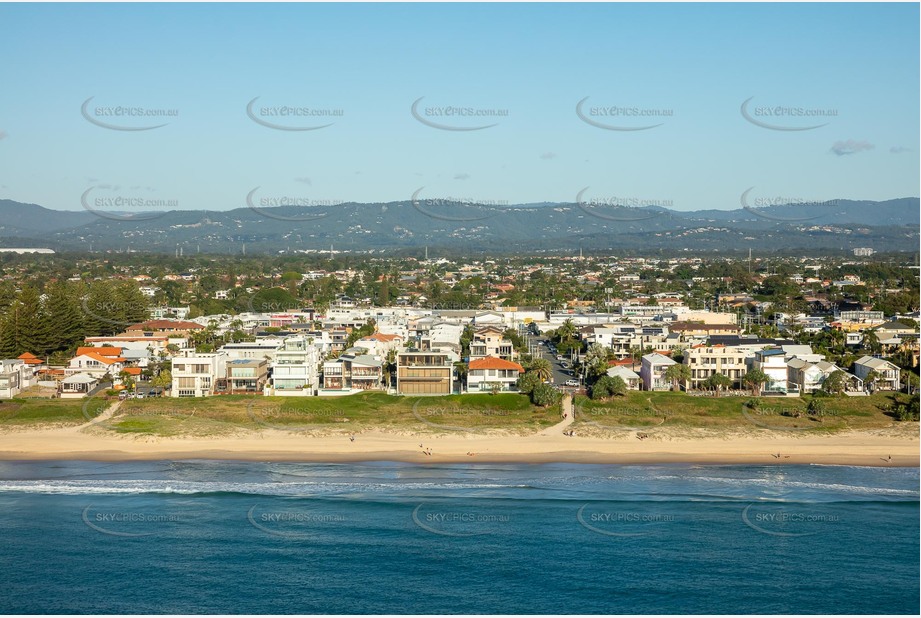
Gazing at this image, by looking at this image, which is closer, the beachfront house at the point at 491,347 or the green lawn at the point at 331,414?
the green lawn at the point at 331,414

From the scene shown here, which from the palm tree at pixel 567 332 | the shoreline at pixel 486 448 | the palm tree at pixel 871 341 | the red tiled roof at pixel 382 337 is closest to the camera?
the shoreline at pixel 486 448

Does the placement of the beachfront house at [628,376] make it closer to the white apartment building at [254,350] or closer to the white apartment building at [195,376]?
the white apartment building at [254,350]

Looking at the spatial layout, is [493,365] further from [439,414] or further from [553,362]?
[553,362]

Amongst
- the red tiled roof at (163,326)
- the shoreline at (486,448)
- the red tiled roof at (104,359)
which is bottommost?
the shoreline at (486,448)

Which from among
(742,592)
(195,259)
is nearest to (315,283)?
(195,259)

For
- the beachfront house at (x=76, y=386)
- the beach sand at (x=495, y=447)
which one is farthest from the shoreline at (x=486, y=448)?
the beachfront house at (x=76, y=386)

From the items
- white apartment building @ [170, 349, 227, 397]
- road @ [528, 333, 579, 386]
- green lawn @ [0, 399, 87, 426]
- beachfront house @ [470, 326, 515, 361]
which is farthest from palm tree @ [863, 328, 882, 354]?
green lawn @ [0, 399, 87, 426]

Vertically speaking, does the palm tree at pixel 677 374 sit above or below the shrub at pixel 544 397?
above
